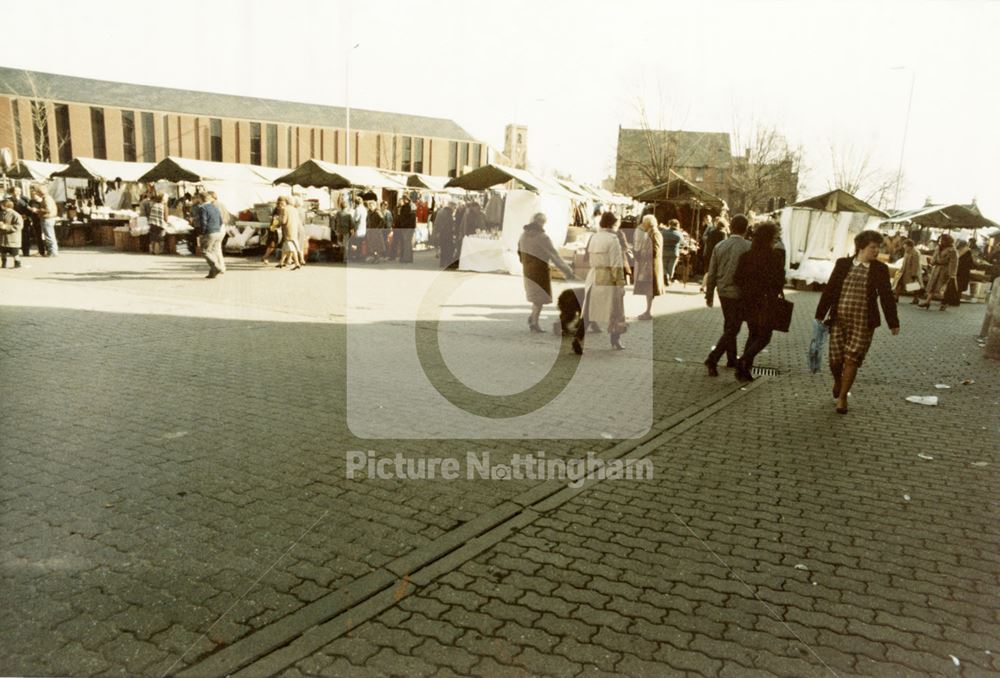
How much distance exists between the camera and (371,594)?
3393 mm

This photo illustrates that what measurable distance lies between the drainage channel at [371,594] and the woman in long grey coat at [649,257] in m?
8.37

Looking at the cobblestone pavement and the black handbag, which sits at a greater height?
the black handbag

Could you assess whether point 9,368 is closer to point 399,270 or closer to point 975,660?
point 975,660

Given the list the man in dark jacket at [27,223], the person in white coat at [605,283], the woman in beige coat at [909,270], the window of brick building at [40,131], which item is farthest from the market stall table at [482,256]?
the window of brick building at [40,131]

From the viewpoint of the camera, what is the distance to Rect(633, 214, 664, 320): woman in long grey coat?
41.3 ft

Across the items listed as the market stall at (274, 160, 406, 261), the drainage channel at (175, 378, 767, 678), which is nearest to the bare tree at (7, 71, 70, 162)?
the market stall at (274, 160, 406, 261)

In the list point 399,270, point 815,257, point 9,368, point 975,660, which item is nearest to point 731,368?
point 975,660

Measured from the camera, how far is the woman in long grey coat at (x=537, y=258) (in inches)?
405

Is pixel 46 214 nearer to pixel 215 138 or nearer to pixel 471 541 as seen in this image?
pixel 471 541

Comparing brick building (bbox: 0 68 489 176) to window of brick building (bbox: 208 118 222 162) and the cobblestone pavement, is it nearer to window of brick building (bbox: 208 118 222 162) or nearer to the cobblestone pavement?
window of brick building (bbox: 208 118 222 162)

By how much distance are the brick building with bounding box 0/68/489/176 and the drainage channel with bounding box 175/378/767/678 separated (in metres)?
62.0

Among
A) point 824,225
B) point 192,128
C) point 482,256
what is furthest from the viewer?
point 192,128

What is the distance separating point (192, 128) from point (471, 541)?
74223mm

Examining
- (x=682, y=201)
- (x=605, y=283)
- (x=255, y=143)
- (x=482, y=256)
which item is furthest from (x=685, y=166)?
(x=605, y=283)
